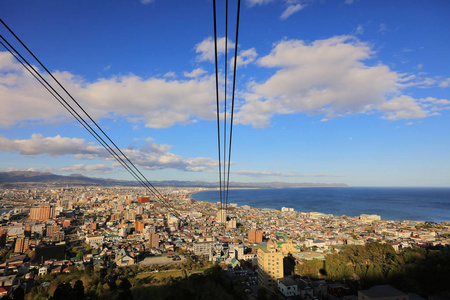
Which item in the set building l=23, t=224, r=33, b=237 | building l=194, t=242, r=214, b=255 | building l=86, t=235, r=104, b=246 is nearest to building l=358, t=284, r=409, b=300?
building l=194, t=242, r=214, b=255

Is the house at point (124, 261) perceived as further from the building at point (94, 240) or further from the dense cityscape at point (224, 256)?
the building at point (94, 240)

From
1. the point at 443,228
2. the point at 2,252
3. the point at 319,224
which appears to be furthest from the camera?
the point at 319,224

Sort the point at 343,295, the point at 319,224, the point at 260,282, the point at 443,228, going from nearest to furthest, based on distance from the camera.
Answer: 1. the point at 343,295
2. the point at 260,282
3. the point at 443,228
4. the point at 319,224

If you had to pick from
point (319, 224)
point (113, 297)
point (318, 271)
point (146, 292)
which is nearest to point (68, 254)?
point (113, 297)

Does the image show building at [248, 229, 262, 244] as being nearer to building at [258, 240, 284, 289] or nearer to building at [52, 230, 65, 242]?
building at [258, 240, 284, 289]

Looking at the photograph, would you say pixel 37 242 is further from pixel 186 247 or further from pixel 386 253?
pixel 386 253

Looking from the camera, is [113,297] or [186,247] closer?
[113,297]

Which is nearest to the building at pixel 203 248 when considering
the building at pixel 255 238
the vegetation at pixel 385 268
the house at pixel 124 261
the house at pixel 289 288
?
the building at pixel 255 238

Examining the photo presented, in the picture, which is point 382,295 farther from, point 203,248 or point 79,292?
point 203,248

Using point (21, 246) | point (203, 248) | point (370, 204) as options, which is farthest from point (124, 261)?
point (370, 204)
